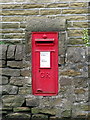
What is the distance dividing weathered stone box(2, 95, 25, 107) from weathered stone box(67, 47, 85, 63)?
3.36 feet

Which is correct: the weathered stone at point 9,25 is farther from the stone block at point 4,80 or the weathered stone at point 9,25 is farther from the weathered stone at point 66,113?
the weathered stone at point 66,113

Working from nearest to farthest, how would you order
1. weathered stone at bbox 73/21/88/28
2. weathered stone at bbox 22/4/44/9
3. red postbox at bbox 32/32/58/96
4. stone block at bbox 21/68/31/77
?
red postbox at bbox 32/32/58/96 < stone block at bbox 21/68/31/77 < weathered stone at bbox 73/21/88/28 < weathered stone at bbox 22/4/44/9

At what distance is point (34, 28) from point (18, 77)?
0.84 meters

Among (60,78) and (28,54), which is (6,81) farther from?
(60,78)

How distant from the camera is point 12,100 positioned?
4789 mm

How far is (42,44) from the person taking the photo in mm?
4613

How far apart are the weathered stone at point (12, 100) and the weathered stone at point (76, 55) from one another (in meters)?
1.02

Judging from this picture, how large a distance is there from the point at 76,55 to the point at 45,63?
51 cm

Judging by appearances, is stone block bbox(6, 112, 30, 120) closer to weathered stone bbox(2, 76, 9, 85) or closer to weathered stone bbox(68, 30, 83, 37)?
weathered stone bbox(2, 76, 9, 85)

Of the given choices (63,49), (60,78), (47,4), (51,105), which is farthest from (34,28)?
(47,4)

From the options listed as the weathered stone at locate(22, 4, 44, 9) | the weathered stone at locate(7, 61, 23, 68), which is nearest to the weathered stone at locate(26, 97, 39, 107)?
the weathered stone at locate(7, 61, 23, 68)

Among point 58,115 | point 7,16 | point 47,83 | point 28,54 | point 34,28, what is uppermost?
point 7,16

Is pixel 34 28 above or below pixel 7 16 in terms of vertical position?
below

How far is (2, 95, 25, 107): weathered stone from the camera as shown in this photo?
15.7ft
